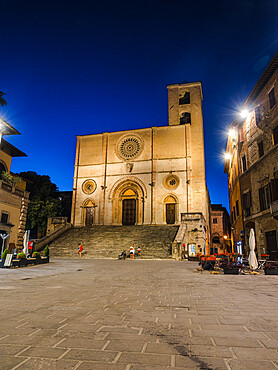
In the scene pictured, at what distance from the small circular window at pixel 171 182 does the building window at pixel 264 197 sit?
13899mm

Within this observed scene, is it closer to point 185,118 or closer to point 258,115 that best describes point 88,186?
point 185,118

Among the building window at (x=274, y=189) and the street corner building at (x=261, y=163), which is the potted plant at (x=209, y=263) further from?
the building window at (x=274, y=189)

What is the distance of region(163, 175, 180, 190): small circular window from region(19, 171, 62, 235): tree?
1514 centimetres

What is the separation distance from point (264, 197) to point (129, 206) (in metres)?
18.7

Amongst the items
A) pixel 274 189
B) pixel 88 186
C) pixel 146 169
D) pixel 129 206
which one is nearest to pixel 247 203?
pixel 274 189

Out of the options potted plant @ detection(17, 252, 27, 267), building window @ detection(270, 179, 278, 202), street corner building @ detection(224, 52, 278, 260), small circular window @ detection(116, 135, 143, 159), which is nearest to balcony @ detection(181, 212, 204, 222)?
street corner building @ detection(224, 52, 278, 260)

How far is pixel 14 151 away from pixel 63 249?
10.8 meters

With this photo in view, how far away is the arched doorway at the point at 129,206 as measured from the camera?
3409 centimetres

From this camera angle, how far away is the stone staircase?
22.4 metres

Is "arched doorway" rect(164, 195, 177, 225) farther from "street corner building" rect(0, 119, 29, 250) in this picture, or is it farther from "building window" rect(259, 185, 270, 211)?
"street corner building" rect(0, 119, 29, 250)

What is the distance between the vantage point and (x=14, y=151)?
2567 centimetres

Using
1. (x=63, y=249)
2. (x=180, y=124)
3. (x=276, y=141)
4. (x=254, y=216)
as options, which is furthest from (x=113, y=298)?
(x=180, y=124)

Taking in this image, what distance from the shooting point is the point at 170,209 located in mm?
32375

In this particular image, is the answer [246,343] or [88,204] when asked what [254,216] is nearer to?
[246,343]
